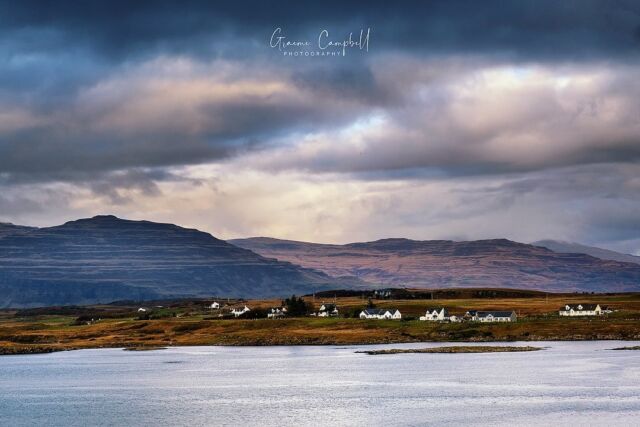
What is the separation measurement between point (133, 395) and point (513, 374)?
45258mm

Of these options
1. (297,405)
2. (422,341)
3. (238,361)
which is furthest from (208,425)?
(422,341)

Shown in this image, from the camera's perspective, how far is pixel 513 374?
4456 inches

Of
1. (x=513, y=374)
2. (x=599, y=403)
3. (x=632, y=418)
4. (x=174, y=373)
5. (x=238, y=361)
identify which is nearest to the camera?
(x=632, y=418)

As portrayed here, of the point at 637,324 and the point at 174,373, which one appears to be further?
the point at 637,324

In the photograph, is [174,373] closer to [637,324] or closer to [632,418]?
[632,418]

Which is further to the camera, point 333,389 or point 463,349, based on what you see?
point 463,349

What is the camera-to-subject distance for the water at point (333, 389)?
272ft

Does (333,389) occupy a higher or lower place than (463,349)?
lower

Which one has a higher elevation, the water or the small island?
the small island

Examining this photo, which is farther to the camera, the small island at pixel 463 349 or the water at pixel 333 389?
the small island at pixel 463 349

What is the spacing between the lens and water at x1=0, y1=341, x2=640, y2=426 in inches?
3265

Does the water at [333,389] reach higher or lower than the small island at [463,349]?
lower

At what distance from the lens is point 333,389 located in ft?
340

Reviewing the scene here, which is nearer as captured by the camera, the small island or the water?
the water
